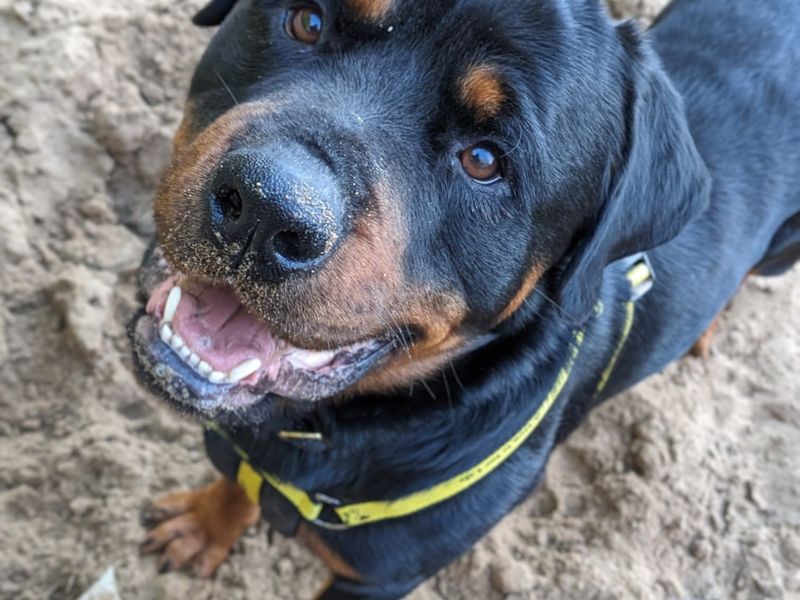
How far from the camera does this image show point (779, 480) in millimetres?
3006

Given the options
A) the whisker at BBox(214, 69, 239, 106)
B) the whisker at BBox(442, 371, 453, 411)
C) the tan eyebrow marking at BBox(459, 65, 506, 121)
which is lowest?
the whisker at BBox(442, 371, 453, 411)

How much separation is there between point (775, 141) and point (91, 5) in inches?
102

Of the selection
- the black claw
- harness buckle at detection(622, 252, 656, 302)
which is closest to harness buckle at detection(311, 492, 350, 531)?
the black claw

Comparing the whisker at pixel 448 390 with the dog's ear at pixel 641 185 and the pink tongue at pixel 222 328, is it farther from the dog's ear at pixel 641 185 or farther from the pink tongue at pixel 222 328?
the pink tongue at pixel 222 328

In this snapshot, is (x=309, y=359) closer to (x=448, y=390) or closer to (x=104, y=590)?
(x=448, y=390)

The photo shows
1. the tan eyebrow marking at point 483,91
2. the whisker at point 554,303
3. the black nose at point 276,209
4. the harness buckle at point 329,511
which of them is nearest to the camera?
the black nose at point 276,209

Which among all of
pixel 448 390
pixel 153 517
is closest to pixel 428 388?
pixel 448 390

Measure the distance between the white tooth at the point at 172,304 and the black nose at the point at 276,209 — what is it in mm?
307

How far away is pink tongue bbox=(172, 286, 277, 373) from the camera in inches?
65.3

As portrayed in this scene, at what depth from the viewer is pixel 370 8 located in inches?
63.7

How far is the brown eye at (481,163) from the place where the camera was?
1651 millimetres

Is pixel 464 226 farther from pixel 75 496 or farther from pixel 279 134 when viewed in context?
pixel 75 496

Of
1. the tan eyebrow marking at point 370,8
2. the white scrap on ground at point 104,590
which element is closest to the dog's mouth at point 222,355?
the tan eyebrow marking at point 370,8

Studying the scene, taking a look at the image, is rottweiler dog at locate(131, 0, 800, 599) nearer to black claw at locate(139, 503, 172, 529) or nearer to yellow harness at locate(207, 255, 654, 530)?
yellow harness at locate(207, 255, 654, 530)
